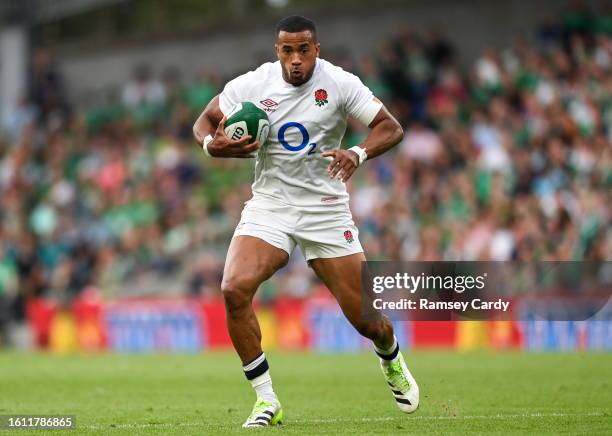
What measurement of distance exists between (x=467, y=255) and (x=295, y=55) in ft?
35.3

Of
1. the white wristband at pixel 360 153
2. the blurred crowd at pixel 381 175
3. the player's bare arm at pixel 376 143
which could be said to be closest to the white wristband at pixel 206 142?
the player's bare arm at pixel 376 143

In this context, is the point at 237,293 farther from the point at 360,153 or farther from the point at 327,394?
the point at 327,394

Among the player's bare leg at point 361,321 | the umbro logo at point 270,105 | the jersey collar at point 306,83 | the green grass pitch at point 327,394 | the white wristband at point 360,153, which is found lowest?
the green grass pitch at point 327,394

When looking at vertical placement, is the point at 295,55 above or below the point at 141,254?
above

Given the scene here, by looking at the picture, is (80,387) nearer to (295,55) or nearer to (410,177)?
(295,55)

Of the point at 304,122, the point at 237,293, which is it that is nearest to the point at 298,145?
the point at 304,122

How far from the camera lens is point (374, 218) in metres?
20.7

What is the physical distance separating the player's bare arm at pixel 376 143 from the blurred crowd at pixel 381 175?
9068 mm

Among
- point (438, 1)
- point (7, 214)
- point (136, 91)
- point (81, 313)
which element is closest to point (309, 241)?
point (81, 313)

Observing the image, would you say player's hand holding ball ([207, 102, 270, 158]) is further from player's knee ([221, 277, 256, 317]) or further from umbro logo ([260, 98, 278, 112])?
player's knee ([221, 277, 256, 317])

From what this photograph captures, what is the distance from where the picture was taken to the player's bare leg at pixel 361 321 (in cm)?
859

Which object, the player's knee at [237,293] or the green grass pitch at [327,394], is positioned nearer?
the player's knee at [237,293]

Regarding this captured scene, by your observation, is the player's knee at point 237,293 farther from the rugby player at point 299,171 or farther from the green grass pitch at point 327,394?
the green grass pitch at point 327,394

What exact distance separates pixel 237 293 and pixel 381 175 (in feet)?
44.9
